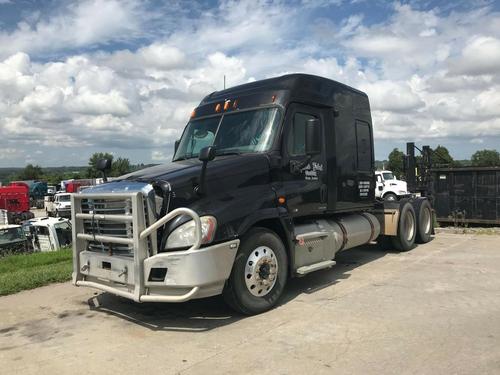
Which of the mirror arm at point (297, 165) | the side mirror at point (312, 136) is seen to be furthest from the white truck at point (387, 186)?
the side mirror at point (312, 136)

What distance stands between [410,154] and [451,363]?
1033 cm

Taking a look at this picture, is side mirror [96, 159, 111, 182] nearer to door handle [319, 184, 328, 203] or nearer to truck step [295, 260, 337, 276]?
truck step [295, 260, 337, 276]

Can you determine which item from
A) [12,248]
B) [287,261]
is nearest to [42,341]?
[287,261]

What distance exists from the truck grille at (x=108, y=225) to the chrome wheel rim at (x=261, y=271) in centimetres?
139

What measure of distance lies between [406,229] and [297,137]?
478 centimetres

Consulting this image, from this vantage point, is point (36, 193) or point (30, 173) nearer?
point (36, 193)

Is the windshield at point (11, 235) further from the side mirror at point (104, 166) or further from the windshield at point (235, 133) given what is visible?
the windshield at point (235, 133)

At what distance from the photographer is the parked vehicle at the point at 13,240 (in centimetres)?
2008

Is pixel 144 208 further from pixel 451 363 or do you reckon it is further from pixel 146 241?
pixel 451 363

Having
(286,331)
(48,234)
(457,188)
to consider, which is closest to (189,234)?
(286,331)

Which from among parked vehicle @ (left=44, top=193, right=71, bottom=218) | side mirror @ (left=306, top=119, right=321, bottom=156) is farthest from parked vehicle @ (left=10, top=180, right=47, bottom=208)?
side mirror @ (left=306, top=119, right=321, bottom=156)

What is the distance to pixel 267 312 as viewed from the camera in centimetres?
590

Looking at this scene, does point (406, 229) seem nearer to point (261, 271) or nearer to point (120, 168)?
point (261, 271)

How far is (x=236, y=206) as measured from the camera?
224 inches
